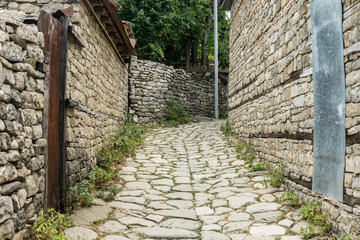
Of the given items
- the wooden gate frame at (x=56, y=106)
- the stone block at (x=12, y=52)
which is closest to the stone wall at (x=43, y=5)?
the wooden gate frame at (x=56, y=106)

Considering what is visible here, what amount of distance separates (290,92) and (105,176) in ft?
10.6

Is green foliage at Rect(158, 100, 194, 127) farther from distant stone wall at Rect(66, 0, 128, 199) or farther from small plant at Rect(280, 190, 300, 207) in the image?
small plant at Rect(280, 190, 300, 207)

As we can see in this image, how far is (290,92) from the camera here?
463 cm

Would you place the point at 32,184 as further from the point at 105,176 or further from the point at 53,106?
the point at 105,176

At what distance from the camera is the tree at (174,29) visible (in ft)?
46.7

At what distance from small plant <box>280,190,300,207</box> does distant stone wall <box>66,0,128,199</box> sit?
292cm

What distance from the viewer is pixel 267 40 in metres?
5.81

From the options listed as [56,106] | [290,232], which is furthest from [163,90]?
[290,232]

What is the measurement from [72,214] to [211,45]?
17807mm

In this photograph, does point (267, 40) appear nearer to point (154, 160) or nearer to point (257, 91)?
point (257, 91)

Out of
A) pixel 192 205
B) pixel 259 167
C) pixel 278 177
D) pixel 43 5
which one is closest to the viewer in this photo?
pixel 43 5

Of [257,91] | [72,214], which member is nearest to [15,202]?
[72,214]

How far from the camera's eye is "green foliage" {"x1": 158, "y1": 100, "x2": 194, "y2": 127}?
503 inches

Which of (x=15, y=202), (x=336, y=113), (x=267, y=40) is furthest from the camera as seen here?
(x=267, y=40)
